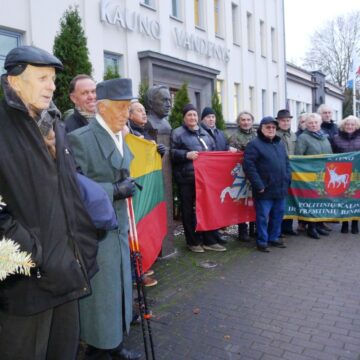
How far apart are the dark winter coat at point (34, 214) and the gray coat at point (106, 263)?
0.98 metres

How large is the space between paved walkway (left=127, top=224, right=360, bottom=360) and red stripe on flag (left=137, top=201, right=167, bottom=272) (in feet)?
1.49

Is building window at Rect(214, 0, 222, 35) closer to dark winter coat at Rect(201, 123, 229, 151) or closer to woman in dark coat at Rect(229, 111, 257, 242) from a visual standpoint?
woman in dark coat at Rect(229, 111, 257, 242)

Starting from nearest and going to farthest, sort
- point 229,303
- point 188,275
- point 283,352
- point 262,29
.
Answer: point 283,352, point 229,303, point 188,275, point 262,29

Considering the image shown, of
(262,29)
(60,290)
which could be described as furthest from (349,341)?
(262,29)

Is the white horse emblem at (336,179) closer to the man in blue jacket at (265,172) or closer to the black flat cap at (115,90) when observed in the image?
the man in blue jacket at (265,172)

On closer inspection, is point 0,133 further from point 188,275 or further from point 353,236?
point 353,236

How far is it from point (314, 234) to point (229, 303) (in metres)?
3.28

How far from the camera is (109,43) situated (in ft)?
41.2

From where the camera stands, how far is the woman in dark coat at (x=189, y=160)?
623 cm

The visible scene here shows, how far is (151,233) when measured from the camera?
4809 mm

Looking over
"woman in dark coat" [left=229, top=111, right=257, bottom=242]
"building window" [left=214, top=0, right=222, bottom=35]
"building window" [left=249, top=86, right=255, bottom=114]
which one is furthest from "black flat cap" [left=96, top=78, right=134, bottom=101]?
"building window" [left=249, top=86, right=255, bottom=114]

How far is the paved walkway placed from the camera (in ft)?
11.7

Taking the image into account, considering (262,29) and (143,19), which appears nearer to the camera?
(143,19)

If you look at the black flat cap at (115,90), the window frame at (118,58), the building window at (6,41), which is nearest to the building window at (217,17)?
the window frame at (118,58)
